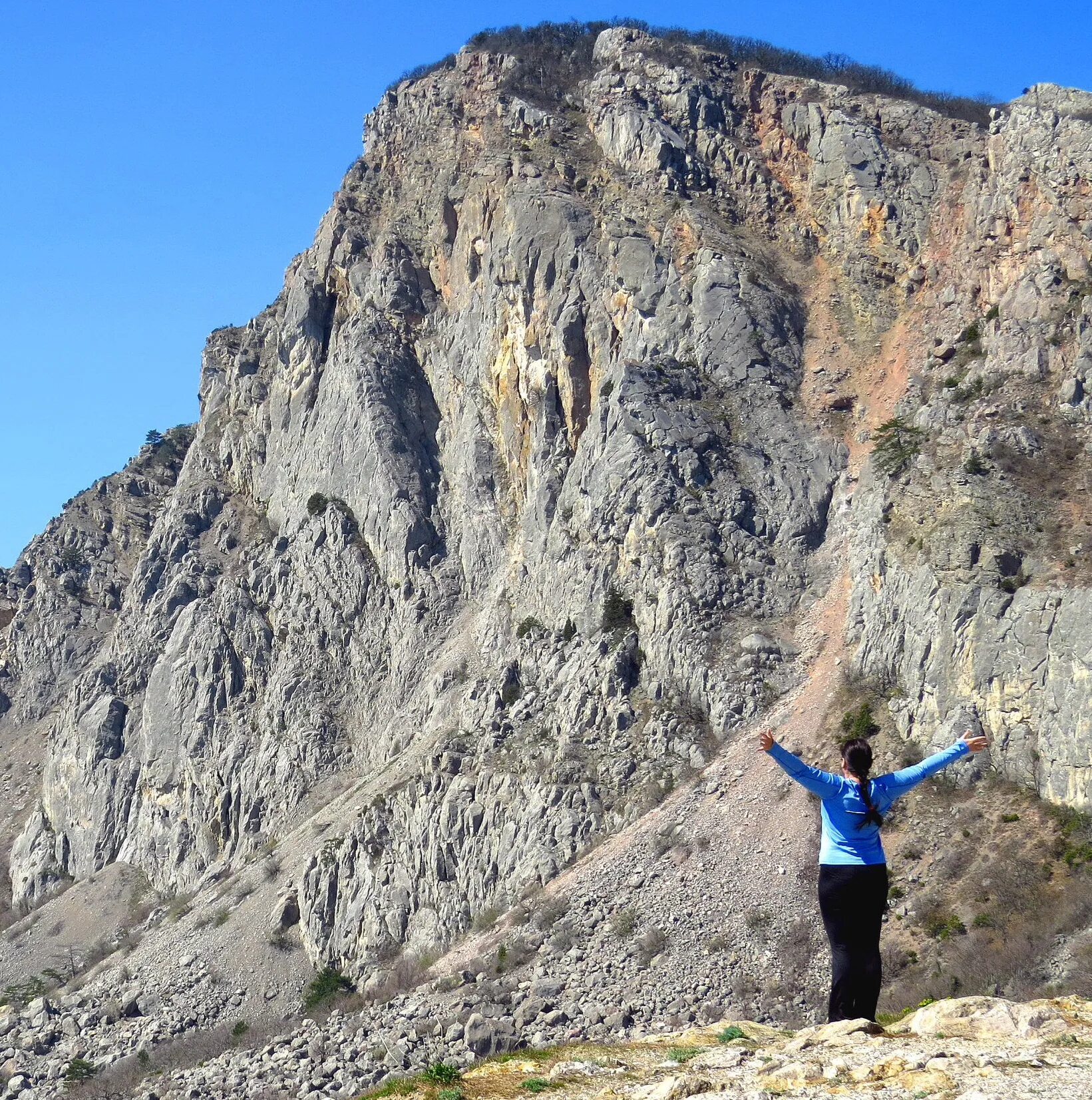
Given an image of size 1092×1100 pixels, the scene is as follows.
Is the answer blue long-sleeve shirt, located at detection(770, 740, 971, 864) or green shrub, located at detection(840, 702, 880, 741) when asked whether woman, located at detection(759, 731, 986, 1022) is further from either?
green shrub, located at detection(840, 702, 880, 741)

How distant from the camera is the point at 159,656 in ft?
235

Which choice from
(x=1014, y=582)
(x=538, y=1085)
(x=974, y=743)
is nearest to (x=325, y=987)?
(x=1014, y=582)

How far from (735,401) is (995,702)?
20.7 meters

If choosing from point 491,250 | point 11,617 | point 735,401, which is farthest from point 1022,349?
point 11,617

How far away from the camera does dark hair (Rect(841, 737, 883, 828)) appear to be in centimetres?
1006

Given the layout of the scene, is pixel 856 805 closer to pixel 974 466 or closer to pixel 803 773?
pixel 803 773

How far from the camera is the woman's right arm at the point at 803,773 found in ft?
31.6

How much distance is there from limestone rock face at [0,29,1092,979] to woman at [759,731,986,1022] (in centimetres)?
2672

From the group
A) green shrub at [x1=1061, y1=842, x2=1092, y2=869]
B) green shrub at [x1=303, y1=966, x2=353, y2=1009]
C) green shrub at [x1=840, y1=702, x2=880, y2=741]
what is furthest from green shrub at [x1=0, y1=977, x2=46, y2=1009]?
green shrub at [x1=1061, y1=842, x2=1092, y2=869]

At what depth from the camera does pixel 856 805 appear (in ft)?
32.9

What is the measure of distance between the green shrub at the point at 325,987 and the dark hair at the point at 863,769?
40075 mm

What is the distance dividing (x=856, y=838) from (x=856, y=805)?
297mm

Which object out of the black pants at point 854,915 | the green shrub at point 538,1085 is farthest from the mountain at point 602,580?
the green shrub at point 538,1085

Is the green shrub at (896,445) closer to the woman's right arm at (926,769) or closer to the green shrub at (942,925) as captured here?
the green shrub at (942,925)
